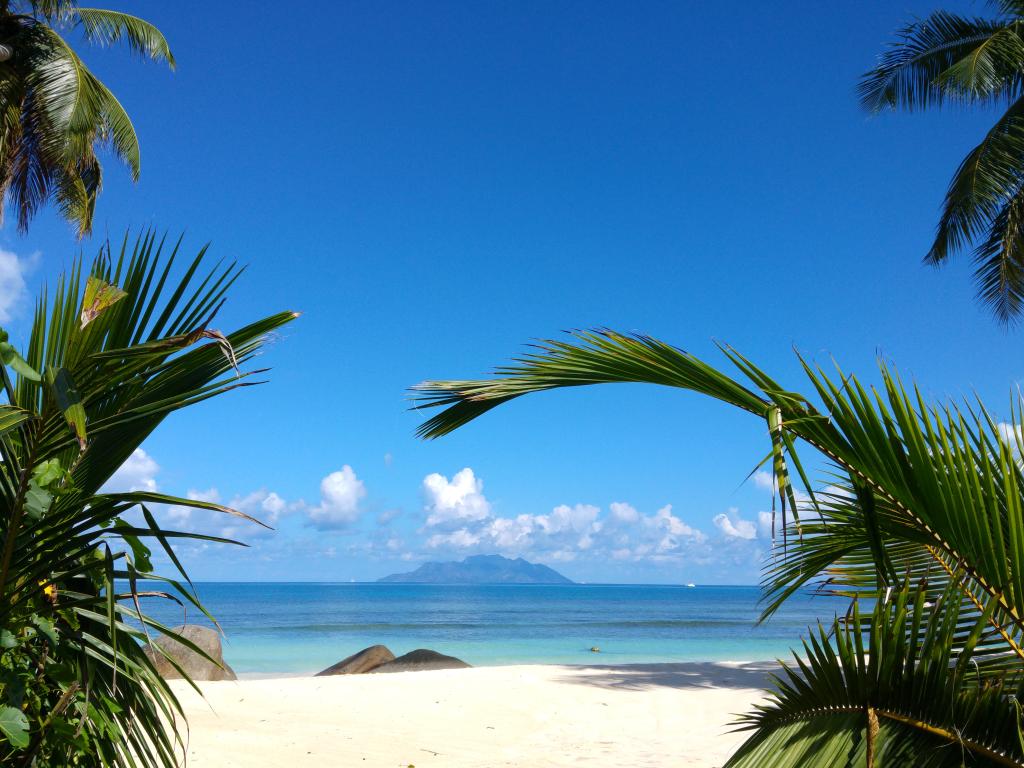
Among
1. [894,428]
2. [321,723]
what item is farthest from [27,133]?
[894,428]

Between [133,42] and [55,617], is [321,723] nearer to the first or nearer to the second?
[55,617]

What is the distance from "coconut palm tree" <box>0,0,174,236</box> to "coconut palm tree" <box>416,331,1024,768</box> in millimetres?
10894

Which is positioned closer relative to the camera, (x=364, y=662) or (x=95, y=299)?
(x=95, y=299)

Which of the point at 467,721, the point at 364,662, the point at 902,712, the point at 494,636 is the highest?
the point at 902,712

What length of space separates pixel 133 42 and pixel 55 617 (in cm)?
1496

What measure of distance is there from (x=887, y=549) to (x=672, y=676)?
445 inches

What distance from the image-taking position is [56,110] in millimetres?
12570

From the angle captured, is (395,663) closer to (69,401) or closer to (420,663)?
(420,663)

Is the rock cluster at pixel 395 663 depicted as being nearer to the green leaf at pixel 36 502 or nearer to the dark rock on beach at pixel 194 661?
the dark rock on beach at pixel 194 661

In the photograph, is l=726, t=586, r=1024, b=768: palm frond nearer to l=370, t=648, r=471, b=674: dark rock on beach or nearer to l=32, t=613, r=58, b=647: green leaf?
l=32, t=613, r=58, b=647: green leaf

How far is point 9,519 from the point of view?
220 centimetres

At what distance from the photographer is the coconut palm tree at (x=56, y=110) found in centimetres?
1219

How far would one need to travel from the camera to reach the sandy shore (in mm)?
7309

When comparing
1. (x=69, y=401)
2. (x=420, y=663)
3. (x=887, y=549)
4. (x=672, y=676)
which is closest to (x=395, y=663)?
(x=420, y=663)
